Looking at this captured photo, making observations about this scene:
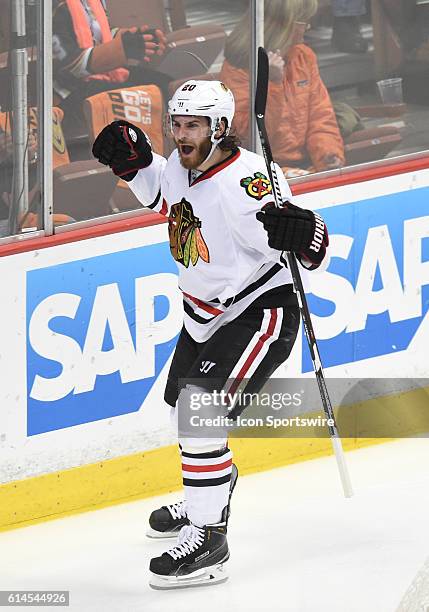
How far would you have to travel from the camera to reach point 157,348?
17.2ft

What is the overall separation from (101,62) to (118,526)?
1.42 meters

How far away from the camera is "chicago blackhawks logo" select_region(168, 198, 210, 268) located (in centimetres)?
450

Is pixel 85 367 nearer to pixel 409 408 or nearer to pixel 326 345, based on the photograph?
pixel 326 345

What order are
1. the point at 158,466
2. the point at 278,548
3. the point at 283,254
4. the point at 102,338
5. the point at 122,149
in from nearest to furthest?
1. the point at 283,254
2. the point at 122,149
3. the point at 278,548
4. the point at 102,338
5. the point at 158,466

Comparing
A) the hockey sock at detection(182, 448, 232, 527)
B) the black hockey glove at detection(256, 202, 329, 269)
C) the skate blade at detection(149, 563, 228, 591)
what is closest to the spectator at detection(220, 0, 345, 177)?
the black hockey glove at detection(256, 202, 329, 269)

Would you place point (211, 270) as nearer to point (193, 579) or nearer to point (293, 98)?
point (193, 579)

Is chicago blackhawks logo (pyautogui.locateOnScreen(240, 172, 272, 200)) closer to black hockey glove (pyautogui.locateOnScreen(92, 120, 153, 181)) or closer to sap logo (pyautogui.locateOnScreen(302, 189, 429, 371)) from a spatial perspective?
black hockey glove (pyautogui.locateOnScreen(92, 120, 153, 181))

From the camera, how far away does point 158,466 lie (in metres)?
5.30

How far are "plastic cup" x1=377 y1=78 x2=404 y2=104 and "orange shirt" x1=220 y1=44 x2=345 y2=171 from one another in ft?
0.78

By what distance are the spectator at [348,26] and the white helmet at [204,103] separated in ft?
4.11

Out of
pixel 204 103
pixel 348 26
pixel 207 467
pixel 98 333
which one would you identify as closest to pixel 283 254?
pixel 204 103

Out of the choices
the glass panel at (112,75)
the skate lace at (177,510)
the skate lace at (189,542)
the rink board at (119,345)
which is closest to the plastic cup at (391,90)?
the rink board at (119,345)

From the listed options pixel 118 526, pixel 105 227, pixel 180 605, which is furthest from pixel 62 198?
pixel 180 605

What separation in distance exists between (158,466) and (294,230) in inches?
50.5
